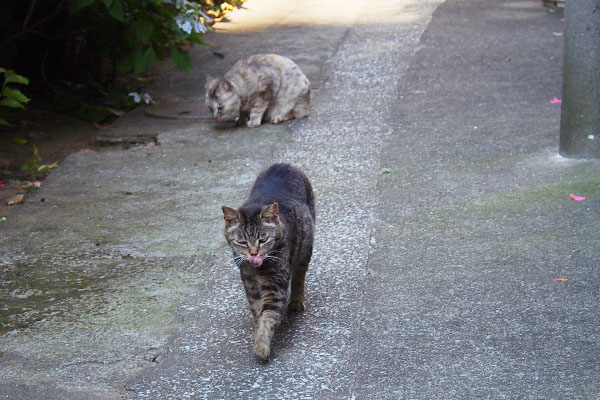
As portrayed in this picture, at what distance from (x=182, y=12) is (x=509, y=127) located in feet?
10.5

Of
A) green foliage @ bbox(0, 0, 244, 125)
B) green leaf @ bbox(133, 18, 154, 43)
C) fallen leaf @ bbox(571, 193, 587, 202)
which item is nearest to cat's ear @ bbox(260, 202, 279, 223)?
fallen leaf @ bbox(571, 193, 587, 202)

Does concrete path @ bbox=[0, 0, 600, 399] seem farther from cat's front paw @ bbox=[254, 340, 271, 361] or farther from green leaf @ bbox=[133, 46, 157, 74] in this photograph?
green leaf @ bbox=[133, 46, 157, 74]

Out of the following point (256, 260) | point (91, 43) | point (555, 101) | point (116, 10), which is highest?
point (116, 10)

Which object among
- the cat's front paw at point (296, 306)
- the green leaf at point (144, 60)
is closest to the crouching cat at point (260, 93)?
the green leaf at point (144, 60)

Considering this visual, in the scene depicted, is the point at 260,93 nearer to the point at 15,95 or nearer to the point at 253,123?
the point at 253,123

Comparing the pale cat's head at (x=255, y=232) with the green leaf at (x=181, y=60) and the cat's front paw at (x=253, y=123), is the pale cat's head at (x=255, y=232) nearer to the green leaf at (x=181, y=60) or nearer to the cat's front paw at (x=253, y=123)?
the cat's front paw at (x=253, y=123)

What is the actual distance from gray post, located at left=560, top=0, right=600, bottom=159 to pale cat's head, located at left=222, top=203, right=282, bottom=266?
3.09 metres

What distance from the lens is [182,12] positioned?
23.6 feet

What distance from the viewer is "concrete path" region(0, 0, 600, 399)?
11.7 feet

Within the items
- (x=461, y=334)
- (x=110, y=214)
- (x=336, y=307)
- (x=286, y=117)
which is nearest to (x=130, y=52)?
(x=286, y=117)

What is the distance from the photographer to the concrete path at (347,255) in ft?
11.7

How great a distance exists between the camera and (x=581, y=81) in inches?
226

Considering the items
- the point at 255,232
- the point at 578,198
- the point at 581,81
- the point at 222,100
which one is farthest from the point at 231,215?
the point at 222,100

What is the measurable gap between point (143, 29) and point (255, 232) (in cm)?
406
